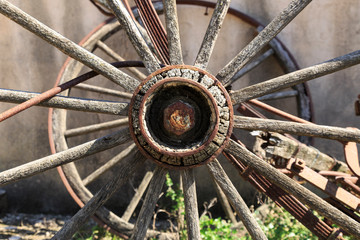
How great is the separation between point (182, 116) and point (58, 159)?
0.83 meters

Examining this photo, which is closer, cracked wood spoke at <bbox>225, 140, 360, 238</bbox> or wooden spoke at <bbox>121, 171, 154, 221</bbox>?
cracked wood spoke at <bbox>225, 140, 360, 238</bbox>

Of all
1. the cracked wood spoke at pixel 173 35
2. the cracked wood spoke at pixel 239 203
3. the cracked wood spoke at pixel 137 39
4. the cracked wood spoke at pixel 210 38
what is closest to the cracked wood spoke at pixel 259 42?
the cracked wood spoke at pixel 210 38

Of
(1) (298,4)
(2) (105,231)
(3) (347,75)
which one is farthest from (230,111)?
(3) (347,75)

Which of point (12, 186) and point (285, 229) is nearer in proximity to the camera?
point (285, 229)

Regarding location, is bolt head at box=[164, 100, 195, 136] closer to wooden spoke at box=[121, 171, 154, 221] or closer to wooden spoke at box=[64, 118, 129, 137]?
wooden spoke at box=[64, 118, 129, 137]

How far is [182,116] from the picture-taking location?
2.29 meters

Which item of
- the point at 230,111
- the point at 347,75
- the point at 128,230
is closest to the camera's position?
the point at 230,111

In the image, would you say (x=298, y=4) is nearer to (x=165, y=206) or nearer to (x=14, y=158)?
(x=165, y=206)

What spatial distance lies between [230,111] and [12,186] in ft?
10.5

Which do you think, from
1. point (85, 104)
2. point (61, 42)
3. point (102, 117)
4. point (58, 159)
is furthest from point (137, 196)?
point (61, 42)

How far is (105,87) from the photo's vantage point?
4.21 m

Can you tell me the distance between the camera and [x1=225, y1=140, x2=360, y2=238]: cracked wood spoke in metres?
2.29

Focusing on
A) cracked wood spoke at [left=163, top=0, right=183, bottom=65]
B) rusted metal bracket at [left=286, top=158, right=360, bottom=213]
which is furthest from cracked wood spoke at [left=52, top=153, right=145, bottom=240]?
rusted metal bracket at [left=286, top=158, right=360, bottom=213]

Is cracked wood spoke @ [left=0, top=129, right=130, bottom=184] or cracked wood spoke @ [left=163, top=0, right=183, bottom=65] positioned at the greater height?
cracked wood spoke @ [left=163, top=0, right=183, bottom=65]
